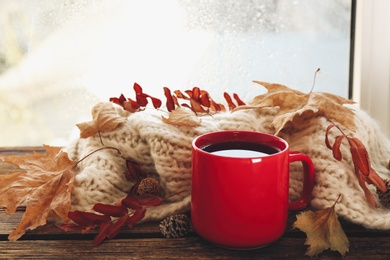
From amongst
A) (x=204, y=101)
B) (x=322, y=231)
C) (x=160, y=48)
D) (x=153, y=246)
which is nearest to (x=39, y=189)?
(x=153, y=246)

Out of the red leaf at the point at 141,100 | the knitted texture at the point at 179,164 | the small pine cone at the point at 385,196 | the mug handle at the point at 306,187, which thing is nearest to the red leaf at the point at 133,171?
the knitted texture at the point at 179,164

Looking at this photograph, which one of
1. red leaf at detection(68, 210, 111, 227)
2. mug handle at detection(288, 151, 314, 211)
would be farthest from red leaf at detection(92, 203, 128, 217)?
mug handle at detection(288, 151, 314, 211)

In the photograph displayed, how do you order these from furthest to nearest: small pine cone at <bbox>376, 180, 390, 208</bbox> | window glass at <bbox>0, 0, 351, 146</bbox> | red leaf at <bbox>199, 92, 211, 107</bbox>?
window glass at <bbox>0, 0, 351, 146</bbox>, red leaf at <bbox>199, 92, 211, 107</bbox>, small pine cone at <bbox>376, 180, 390, 208</bbox>

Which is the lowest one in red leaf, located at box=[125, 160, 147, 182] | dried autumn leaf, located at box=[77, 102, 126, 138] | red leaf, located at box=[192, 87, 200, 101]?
red leaf, located at box=[125, 160, 147, 182]

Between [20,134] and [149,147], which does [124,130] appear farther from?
[20,134]

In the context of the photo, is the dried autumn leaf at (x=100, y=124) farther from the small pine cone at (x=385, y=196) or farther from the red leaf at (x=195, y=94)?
the small pine cone at (x=385, y=196)

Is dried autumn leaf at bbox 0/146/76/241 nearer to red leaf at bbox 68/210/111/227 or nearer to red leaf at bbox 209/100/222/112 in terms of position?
red leaf at bbox 68/210/111/227

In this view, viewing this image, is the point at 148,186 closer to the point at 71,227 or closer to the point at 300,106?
the point at 71,227
